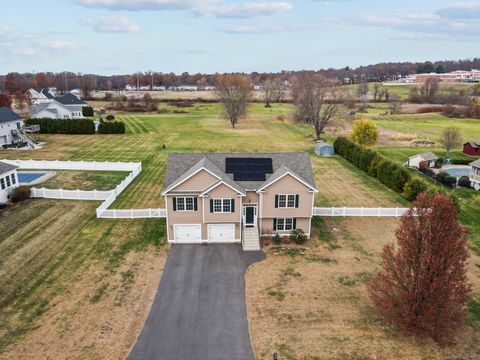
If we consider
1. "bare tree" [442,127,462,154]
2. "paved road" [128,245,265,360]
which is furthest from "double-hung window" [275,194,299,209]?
"bare tree" [442,127,462,154]

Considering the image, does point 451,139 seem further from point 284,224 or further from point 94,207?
point 94,207

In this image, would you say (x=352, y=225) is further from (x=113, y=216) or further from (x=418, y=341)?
(x=113, y=216)

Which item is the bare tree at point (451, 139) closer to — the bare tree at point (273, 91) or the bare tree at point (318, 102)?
the bare tree at point (318, 102)

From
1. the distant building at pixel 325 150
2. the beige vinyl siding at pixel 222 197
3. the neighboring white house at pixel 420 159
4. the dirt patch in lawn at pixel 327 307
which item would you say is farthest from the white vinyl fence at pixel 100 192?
the neighboring white house at pixel 420 159

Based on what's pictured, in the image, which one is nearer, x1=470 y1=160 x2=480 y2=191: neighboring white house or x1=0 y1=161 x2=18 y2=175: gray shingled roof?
x1=0 y1=161 x2=18 y2=175: gray shingled roof

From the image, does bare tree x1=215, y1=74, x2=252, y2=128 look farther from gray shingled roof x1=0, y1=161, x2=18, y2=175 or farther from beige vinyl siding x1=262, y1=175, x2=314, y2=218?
beige vinyl siding x1=262, y1=175, x2=314, y2=218

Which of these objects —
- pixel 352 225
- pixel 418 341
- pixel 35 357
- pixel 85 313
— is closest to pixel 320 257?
pixel 352 225
